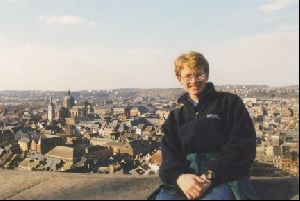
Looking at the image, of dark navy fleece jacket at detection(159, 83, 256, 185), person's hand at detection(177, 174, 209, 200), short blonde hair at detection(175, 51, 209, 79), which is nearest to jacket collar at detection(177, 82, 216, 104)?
dark navy fleece jacket at detection(159, 83, 256, 185)

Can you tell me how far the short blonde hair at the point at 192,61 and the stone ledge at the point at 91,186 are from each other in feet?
3.75

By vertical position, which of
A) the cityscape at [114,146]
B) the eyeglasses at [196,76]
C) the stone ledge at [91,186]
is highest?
the eyeglasses at [196,76]

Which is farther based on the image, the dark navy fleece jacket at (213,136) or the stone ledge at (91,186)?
the stone ledge at (91,186)

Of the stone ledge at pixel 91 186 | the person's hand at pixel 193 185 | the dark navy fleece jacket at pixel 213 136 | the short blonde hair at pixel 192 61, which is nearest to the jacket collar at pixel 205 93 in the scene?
the dark navy fleece jacket at pixel 213 136

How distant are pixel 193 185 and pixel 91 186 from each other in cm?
137

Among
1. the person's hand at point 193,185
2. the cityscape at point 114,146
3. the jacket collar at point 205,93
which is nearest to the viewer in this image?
the person's hand at point 193,185

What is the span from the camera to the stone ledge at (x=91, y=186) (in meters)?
3.84

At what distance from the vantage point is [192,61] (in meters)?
3.77

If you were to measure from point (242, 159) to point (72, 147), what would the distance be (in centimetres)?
5323

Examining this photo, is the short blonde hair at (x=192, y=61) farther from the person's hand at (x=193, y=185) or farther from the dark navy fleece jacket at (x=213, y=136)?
the person's hand at (x=193, y=185)

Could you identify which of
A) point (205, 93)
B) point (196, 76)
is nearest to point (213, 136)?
point (205, 93)

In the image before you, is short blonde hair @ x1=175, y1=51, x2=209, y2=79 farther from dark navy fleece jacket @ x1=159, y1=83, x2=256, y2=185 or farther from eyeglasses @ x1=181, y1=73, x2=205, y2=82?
dark navy fleece jacket @ x1=159, y1=83, x2=256, y2=185

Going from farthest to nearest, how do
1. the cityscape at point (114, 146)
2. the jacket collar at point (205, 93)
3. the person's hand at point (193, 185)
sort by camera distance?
the cityscape at point (114, 146) < the jacket collar at point (205, 93) < the person's hand at point (193, 185)

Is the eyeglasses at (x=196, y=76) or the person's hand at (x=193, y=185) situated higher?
the eyeglasses at (x=196, y=76)
